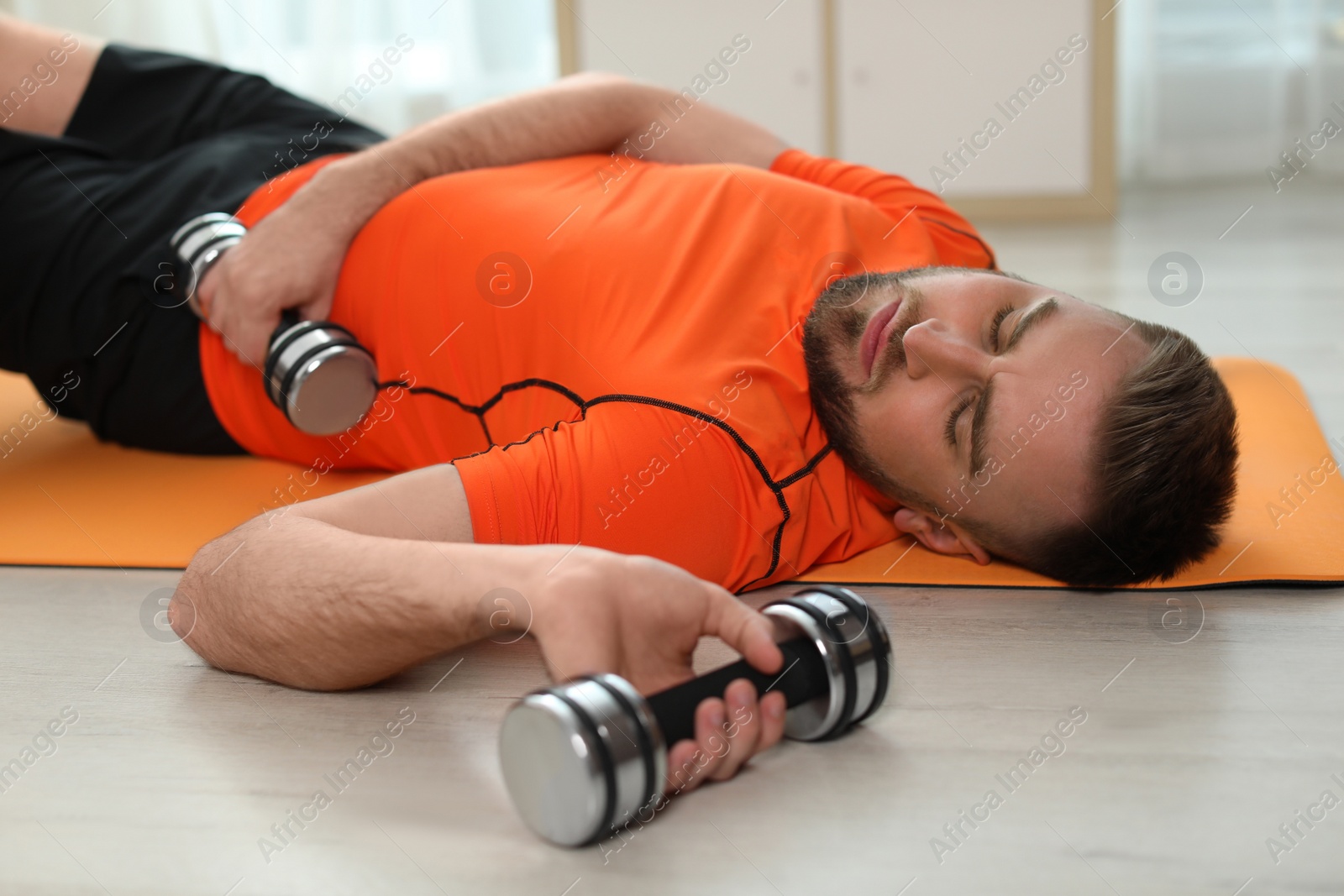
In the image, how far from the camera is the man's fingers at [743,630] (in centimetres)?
89

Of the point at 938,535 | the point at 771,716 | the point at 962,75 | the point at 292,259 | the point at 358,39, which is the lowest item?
the point at 938,535

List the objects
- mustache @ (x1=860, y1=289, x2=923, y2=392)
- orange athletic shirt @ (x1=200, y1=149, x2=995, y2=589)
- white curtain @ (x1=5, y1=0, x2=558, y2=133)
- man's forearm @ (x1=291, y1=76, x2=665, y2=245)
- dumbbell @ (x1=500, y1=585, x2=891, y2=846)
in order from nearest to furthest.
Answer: dumbbell @ (x1=500, y1=585, x2=891, y2=846)
orange athletic shirt @ (x1=200, y1=149, x2=995, y2=589)
mustache @ (x1=860, y1=289, x2=923, y2=392)
man's forearm @ (x1=291, y1=76, x2=665, y2=245)
white curtain @ (x1=5, y1=0, x2=558, y2=133)

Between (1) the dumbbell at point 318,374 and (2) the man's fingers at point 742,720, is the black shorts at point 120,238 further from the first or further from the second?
(2) the man's fingers at point 742,720

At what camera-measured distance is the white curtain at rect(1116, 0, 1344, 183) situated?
12.3 ft

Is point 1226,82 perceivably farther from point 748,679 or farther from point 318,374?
point 748,679

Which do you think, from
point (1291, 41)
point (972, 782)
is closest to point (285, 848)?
point (972, 782)

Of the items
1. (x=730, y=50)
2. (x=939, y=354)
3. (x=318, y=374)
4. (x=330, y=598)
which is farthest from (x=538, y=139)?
(x=730, y=50)

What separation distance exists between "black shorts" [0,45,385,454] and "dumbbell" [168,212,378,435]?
19 cm

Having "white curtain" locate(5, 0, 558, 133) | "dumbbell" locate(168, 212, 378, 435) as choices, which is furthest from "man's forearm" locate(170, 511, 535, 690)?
"white curtain" locate(5, 0, 558, 133)

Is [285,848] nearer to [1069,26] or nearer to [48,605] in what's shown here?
[48,605]

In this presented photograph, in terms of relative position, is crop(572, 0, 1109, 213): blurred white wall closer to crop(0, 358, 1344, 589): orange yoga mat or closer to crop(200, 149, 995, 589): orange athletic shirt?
crop(0, 358, 1344, 589): orange yoga mat

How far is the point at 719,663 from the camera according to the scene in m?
1.14

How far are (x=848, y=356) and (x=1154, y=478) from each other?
0.33 meters

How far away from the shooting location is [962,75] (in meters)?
3.66
